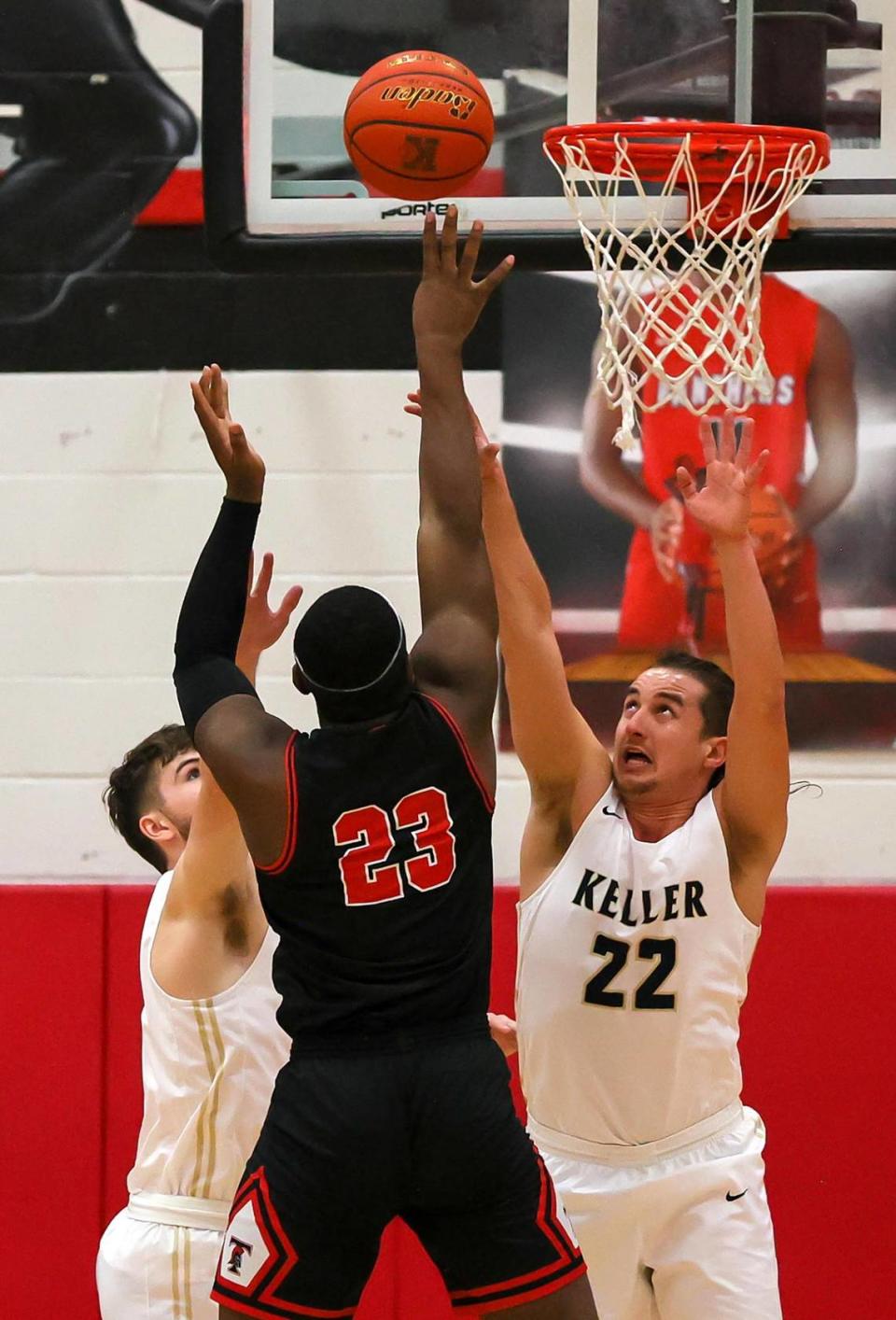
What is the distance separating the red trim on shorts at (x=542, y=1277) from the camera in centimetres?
294

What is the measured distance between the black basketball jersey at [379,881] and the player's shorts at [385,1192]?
0.31 ft

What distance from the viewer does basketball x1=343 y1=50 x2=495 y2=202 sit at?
12.6ft

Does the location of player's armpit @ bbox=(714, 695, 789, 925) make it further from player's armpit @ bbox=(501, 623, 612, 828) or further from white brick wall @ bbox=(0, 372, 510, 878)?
white brick wall @ bbox=(0, 372, 510, 878)

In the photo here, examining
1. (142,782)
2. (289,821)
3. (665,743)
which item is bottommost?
(142,782)

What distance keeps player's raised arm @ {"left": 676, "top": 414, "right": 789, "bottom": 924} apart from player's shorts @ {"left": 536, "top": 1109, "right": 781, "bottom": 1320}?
86 centimetres

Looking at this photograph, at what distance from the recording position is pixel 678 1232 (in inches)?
151

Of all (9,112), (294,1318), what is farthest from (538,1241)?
(9,112)

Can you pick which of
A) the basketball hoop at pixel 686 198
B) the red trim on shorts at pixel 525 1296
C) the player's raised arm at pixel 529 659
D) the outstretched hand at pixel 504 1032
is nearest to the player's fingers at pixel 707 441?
the basketball hoop at pixel 686 198

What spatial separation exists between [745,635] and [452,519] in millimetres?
855

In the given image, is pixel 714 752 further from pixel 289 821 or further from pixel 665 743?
pixel 289 821

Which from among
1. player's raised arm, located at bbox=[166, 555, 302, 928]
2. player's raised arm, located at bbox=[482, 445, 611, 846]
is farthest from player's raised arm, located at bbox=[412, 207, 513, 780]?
player's raised arm, located at bbox=[482, 445, 611, 846]

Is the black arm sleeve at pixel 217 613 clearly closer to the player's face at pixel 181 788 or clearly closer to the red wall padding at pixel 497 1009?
the player's face at pixel 181 788

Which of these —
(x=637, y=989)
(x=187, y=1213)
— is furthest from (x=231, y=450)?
(x=187, y=1213)

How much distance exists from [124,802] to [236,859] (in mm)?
617
